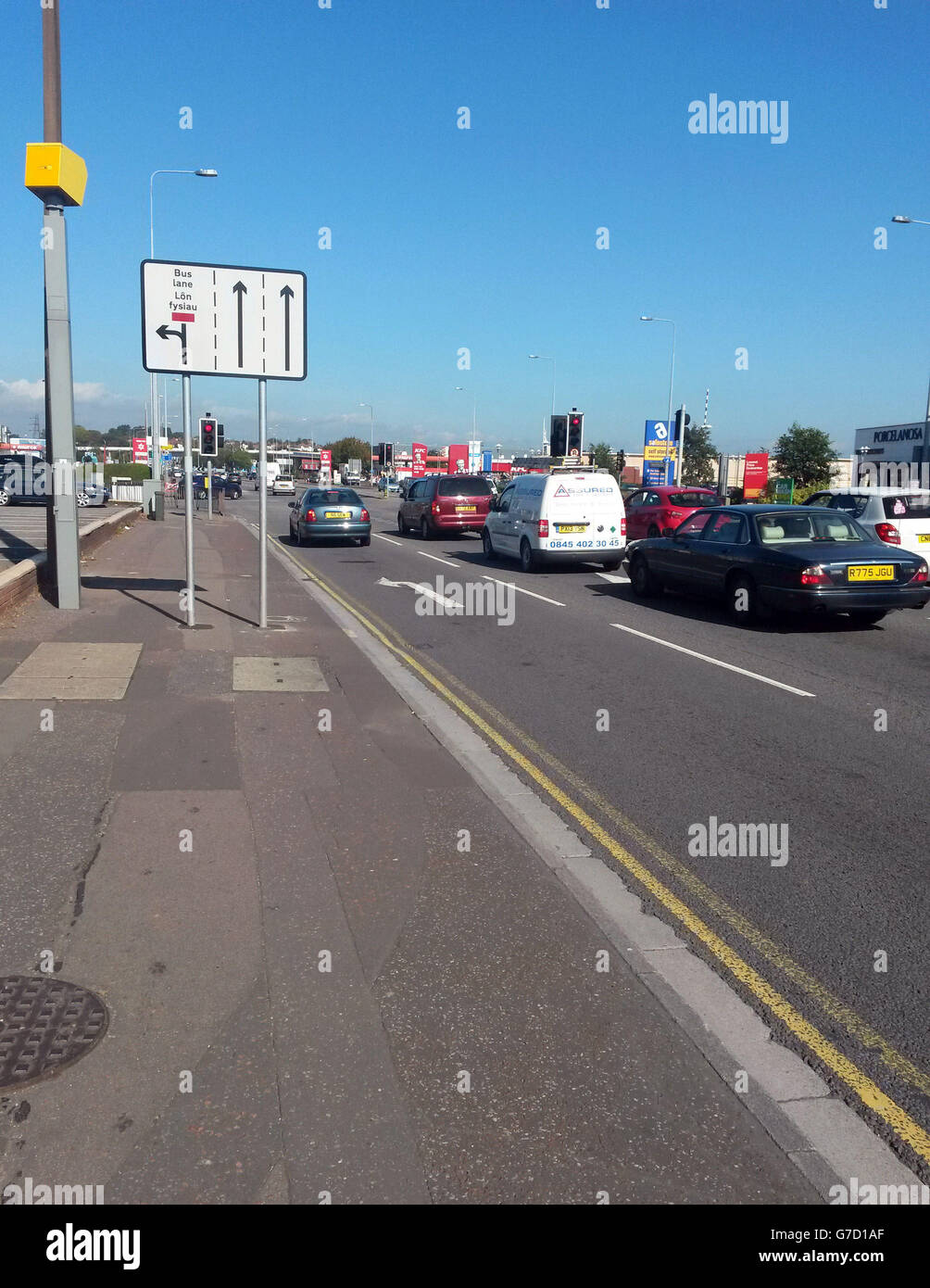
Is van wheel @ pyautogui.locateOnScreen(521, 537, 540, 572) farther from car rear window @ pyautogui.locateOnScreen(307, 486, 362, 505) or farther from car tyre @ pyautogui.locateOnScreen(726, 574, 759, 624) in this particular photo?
car rear window @ pyautogui.locateOnScreen(307, 486, 362, 505)

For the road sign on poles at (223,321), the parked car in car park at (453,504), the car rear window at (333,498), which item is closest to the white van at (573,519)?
the car rear window at (333,498)

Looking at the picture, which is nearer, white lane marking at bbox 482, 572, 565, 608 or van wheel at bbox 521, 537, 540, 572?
white lane marking at bbox 482, 572, 565, 608

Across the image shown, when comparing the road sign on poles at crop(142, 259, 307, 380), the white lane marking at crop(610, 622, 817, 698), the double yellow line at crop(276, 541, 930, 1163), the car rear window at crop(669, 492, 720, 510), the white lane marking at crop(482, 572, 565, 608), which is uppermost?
the road sign on poles at crop(142, 259, 307, 380)

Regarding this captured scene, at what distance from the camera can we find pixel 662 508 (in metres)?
25.4

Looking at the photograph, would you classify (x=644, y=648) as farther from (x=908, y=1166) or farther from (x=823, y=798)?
(x=908, y=1166)

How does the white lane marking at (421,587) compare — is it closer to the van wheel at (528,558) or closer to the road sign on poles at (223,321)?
the van wheel at (528,558)

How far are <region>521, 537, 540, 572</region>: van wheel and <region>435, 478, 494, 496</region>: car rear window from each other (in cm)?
919

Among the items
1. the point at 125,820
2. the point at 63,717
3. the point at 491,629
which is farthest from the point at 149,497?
the point at 125,820

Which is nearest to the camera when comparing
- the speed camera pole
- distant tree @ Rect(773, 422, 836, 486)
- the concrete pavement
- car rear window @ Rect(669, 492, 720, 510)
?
the concrete pavement

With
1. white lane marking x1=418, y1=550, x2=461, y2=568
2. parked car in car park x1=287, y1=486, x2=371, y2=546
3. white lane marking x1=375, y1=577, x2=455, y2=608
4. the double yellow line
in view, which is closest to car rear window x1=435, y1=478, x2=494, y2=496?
parked car in car park x1=287, y1=486, x2=371, y2=546

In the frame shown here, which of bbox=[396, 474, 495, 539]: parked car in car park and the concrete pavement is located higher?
bbox=[396, 474, 495, 539]: parked car in car park

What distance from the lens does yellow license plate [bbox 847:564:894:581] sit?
12.0 m

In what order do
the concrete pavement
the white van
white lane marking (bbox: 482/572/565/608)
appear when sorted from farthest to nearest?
the white van
white lane marking (bbox: 482/572/565/608)
the concrete pavement

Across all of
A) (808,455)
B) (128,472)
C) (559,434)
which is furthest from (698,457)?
(559,434)
